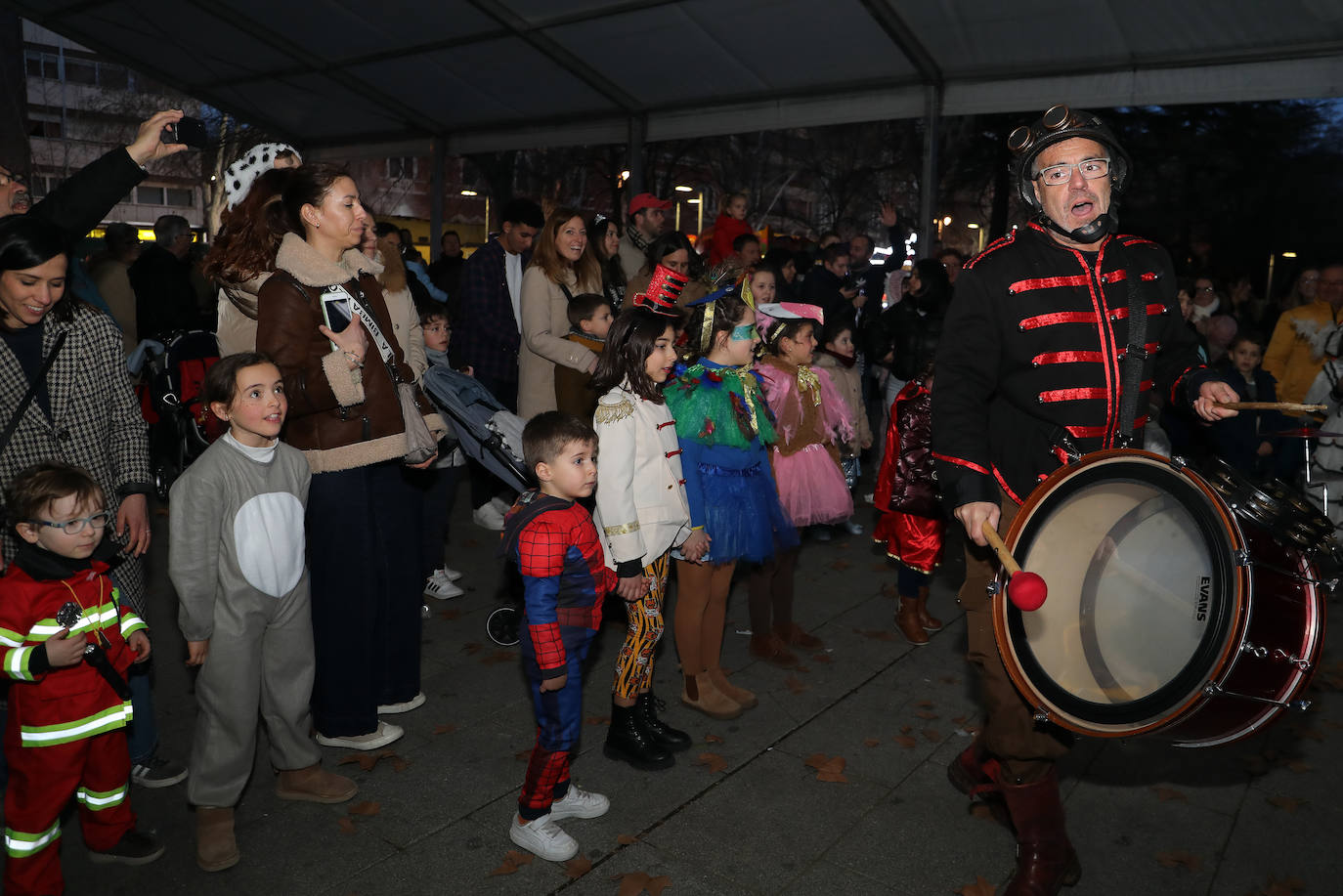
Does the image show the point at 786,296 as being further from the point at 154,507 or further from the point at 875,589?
the point at 154,507

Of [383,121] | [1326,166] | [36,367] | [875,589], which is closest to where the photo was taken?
[36,367]

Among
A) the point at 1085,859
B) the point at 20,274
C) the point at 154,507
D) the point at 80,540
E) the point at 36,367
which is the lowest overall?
the point at 1085,859

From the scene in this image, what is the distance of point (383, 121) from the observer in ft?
47.8

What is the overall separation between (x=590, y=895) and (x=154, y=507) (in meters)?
6.77

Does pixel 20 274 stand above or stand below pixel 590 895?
above

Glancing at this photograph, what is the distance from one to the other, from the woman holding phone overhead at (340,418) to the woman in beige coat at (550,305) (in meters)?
1.67

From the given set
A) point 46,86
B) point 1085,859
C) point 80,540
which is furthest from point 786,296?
point 46,86

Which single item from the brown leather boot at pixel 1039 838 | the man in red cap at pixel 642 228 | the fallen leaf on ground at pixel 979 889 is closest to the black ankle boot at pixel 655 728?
the fallen leaf on ground at pixel 979 889

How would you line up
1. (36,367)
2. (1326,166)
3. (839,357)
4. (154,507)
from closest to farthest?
1. (36,367)
2. (839,357)
3. (154,507)
4. (1326,166)

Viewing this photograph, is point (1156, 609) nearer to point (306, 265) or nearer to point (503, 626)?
point (306, 265)

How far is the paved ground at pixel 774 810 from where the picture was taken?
138 inches

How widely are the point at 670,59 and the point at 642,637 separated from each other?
8448 mm

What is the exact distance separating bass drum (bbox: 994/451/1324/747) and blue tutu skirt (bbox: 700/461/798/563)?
185cm

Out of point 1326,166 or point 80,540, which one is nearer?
point 80,540
